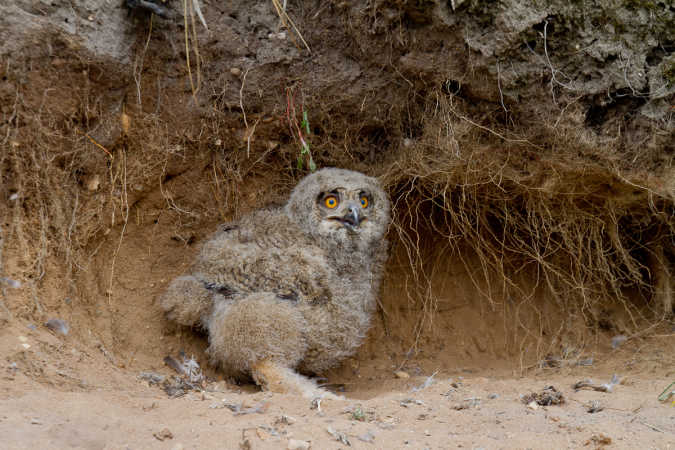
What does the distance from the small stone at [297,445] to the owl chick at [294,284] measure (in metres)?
0.94

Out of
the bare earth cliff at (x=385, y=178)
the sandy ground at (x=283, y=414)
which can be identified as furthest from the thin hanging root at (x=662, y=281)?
the sandy ground at (x=283, y=414)

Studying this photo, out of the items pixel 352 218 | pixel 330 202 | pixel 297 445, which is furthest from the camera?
pixel 330 202

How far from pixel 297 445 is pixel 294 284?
4.41 feet

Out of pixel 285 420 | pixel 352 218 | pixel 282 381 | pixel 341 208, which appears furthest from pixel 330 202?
pixel 285 420

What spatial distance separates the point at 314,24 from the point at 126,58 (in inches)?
48.7

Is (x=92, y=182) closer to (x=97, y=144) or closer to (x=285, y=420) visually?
(x=97, y=144)

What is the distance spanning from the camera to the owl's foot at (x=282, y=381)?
11.2 ft

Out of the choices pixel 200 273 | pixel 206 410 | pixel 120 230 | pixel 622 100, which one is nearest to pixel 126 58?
pixel 120 230

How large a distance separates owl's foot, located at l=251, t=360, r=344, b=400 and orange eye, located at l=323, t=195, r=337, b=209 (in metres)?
1.10

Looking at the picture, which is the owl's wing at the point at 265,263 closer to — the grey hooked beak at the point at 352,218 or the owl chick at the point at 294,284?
the owl chick at the point at 294,284

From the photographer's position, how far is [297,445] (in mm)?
2408

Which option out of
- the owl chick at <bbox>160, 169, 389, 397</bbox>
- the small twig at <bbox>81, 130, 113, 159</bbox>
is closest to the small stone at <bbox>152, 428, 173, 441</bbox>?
the owl chick at <bbox>160, 169, 389, 397</bbox>

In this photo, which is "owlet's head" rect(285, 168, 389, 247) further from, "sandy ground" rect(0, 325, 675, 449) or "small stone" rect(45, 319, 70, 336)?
"small stone" rect(45, 319, 70, 336)

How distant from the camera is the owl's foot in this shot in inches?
135
